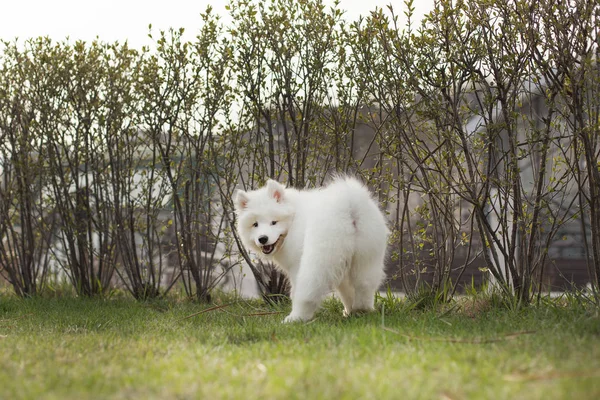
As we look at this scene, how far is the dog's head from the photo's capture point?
4910 mm

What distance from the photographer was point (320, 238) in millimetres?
4289

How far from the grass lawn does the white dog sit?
0.23 metres

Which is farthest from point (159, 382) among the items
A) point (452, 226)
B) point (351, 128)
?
point (351, 128)

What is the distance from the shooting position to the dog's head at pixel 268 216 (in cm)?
491

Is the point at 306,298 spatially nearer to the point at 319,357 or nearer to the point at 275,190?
the point at 275,190

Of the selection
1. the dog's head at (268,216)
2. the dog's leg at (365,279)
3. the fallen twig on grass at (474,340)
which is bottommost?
the fallen twig on grass at (474,340)

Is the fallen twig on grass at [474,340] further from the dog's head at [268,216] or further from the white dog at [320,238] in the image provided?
the dog's head at [268,216]

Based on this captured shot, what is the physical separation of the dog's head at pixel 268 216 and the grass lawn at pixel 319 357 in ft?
2.06

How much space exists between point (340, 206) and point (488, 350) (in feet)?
5.43

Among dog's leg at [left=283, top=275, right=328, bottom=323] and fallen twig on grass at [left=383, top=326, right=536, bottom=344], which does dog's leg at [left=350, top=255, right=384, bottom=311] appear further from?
fallen twig on grass at [left=383, top=326, right=536, bottom=344]

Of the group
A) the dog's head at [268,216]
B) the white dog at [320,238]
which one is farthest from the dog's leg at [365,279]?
the dog's head at [268,216]

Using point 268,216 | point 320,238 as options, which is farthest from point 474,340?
point 268,216

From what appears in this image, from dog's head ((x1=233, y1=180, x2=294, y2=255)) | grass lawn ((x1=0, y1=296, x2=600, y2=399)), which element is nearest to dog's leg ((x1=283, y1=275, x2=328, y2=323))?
grass lawn ((x1=0, y1=296, x2=600, y2=399))

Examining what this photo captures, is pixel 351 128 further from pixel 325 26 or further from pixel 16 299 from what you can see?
pixel 16 299
